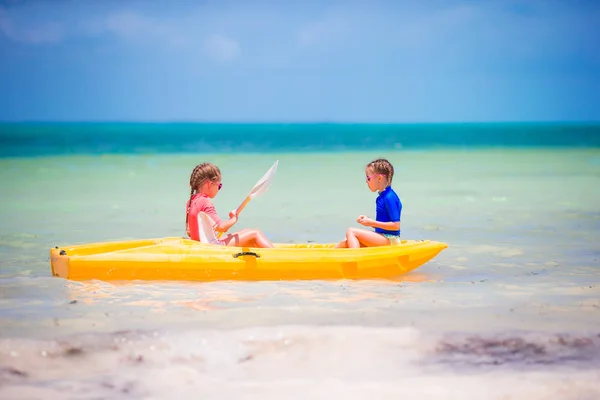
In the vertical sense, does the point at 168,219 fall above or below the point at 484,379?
above

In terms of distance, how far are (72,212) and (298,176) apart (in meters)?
6.54

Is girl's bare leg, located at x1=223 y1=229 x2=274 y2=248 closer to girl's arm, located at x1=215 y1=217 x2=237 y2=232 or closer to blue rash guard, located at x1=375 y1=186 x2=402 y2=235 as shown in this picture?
girl's arm, located at x1=215 y1=217 x2=237 y2=232

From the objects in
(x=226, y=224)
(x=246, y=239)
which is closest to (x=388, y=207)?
(x=246, y=239)

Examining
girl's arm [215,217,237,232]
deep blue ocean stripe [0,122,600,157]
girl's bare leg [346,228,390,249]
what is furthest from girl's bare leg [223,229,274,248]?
deep blue ocean stripe [0,122,600,157]

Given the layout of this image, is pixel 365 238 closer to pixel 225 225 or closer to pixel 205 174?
pixel 225 225

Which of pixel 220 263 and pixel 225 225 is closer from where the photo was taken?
pixel 220 263

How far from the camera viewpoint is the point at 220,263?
517 cm

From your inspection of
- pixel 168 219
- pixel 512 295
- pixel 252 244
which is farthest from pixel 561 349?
pixel 168 219

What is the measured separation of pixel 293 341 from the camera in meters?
3.83

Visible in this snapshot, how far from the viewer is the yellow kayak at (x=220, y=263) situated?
5160 millimetres

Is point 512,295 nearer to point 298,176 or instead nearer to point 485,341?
point 485,341

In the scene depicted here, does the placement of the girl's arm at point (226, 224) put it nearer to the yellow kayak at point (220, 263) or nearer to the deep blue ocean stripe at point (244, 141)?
the yellow kayak at point (220, 263)

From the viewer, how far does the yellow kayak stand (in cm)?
516

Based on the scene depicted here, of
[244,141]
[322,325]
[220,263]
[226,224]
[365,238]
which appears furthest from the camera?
[244,141]
